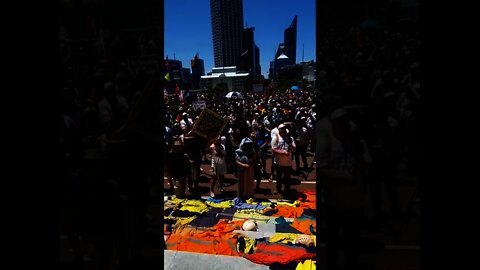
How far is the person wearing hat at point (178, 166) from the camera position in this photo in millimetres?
8484

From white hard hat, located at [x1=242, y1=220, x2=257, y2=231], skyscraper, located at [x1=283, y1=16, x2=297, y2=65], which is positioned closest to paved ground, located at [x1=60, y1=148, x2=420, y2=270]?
white hard hat, located at [x1=242, y1=220, x2=257, y2=231]

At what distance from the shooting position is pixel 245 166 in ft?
26.7
